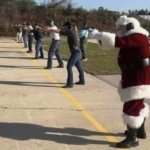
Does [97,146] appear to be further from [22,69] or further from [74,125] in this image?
[22,69]

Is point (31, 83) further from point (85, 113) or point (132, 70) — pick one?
point (132, 70)

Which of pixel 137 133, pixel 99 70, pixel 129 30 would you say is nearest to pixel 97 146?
pixel 137 133

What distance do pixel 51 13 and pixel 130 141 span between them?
60919 millimetres

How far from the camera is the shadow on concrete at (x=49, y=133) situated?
7.54 meters

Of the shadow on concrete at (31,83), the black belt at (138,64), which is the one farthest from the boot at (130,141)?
the shadow on concrete at (31,83)

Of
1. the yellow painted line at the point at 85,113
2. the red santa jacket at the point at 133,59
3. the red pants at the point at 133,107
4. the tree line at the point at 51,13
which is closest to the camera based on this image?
the red santa jacket at the point at 133,59

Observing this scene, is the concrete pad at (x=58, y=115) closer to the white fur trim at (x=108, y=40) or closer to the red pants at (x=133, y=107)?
the red pants at (x=133, y=107)

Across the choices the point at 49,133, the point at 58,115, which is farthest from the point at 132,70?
the point at 58,115

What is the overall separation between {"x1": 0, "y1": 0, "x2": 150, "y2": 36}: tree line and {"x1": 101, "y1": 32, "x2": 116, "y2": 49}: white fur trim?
5396 cm

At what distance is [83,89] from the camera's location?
495 inches

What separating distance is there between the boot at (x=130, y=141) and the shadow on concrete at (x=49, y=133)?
0.24 meters

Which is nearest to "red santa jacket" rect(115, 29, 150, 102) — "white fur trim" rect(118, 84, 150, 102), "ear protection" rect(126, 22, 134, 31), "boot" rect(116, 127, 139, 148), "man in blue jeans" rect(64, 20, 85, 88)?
"white fur trim" rect(118, 84, 150, 102)

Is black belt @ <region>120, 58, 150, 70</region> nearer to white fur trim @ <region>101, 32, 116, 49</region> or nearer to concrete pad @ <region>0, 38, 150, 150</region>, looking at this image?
white fur trim @ <region>101, 32, 116, 49</region>

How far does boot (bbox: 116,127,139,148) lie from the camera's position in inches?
281
